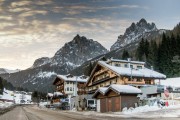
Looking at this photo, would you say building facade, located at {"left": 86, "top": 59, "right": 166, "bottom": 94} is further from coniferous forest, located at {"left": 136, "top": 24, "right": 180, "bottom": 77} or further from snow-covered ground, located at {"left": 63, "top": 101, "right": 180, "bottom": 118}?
A: snow-covered ground, located at {"left": 63, "top": 101, "right": 180, "bottom": 118}

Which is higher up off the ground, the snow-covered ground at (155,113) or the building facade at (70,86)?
the building facade at (70,86)

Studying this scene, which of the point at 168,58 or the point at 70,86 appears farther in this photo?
the point at 70,86

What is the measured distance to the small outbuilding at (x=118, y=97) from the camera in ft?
166

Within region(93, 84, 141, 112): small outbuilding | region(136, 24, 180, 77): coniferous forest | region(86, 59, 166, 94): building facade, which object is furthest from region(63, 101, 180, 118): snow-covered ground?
region(136, 24, 180, 77): coniferous forest

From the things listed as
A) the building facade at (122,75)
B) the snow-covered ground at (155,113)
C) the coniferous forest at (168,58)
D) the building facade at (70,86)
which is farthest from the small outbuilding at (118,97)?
the building facade at (70,86)

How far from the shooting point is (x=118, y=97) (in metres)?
51.7

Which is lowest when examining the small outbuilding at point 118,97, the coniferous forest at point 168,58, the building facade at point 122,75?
the small outbuilding at point 118,97

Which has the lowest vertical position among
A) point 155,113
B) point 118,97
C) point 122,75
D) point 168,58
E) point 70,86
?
point 155,113

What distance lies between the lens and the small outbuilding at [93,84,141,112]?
5056 centimetres

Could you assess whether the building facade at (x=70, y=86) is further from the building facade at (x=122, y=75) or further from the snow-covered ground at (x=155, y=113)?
the snow-covered ground at (x=155, y=113)

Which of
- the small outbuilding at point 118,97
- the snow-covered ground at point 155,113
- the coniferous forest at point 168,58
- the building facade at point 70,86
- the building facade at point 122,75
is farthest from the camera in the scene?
the building facade at point 70,86

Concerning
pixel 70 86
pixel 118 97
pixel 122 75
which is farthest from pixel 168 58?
pixel 118 97

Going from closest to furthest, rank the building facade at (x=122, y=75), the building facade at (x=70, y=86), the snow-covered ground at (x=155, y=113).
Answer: the snow-covered ground at (x=155, y=113) < the building facade at (x=122, y=75) < the building facade at (x=70, y=86)

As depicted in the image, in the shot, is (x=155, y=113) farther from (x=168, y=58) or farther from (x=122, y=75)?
(x=168, y=58)
